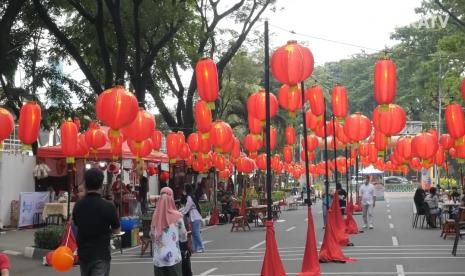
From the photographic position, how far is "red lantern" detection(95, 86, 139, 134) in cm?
1286

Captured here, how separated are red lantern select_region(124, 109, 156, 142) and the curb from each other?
165 inches

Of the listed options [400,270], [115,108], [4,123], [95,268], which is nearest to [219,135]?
[115,108]

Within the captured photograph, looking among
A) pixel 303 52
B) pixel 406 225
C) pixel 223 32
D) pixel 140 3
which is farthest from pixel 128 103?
pixel 223 32

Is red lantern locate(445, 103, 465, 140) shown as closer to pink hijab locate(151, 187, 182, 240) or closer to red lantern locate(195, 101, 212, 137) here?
red lantern locate(195, 101, 212, 137)

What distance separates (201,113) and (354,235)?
7558 mm

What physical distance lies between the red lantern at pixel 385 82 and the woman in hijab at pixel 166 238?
6.26m

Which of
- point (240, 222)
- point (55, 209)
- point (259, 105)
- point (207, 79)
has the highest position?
point (207, 79)

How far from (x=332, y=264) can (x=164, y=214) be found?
679 cm

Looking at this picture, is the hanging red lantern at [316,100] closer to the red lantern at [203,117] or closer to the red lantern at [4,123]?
the red lantern at [203,117]

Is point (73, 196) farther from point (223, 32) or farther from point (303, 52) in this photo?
point (303, 52)

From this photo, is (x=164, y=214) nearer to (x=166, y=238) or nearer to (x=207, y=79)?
(x=166, y=238)

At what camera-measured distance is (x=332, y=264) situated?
14.3 metres

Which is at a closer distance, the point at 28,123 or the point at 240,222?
the point at 28,123

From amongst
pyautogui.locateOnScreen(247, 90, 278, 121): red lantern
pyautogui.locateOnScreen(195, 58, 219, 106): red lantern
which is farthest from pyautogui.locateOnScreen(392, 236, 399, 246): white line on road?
pyautogui.locateOnScreen(195, 58, 219, 106): red lantern
